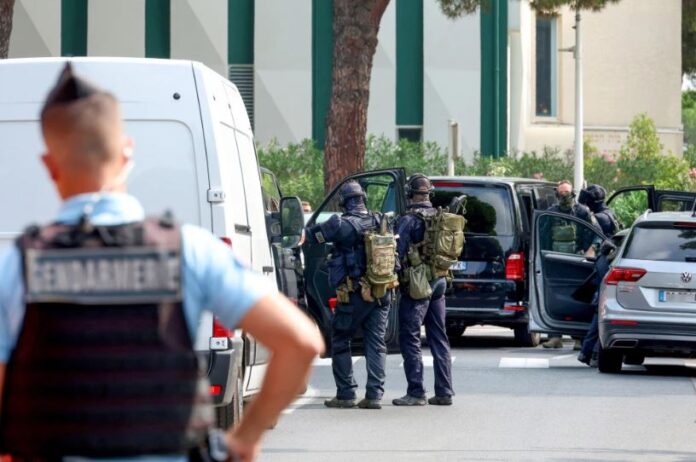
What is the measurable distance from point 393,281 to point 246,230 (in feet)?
11.1

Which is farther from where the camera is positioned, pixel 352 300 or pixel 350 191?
pixel 352 300

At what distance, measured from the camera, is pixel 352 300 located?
13.4m

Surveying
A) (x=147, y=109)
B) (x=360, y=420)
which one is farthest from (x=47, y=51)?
(x=147, y=109)

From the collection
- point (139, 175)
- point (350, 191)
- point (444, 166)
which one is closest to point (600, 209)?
point (350, 191)

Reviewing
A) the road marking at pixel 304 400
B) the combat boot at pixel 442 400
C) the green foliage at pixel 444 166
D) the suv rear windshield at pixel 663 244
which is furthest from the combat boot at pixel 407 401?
the green foliage at pixel 444 166

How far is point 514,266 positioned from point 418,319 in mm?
5731

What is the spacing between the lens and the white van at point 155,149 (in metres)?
9.26

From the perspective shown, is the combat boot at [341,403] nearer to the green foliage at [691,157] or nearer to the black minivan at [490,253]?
the black minivan at [490,253]

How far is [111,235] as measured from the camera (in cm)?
366

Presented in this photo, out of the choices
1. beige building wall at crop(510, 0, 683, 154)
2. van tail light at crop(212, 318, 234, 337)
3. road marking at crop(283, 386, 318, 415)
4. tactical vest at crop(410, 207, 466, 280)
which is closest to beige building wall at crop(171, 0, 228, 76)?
beige building wall at crop(510, 0, 683, 154)

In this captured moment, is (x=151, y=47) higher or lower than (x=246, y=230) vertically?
higher

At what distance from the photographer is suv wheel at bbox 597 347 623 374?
16.6 m

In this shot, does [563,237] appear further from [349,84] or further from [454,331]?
[349,84]

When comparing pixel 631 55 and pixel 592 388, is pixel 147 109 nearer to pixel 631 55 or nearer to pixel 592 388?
pixel 592 388
